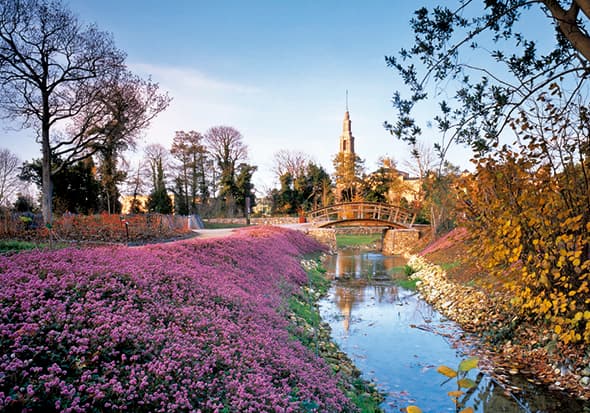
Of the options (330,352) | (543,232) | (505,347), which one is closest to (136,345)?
(330,352)

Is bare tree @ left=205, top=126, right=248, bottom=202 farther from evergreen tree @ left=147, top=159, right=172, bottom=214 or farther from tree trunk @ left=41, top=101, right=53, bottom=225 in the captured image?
tree trunk @ left=41, top=101, right=53, bottom=225

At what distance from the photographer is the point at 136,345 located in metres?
3.21

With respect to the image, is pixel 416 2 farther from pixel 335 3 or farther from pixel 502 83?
pixel 335 3

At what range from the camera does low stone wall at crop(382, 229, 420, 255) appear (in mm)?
25222

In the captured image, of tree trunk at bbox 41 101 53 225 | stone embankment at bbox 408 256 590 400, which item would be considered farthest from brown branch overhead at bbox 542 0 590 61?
tree trunk at bbox 41 101 53 225

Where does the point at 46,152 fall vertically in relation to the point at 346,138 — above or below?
below

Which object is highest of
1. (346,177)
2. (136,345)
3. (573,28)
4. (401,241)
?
(346,177)

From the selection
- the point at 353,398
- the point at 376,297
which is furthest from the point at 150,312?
the point at 376,297

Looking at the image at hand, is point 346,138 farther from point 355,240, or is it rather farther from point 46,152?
point 46,152

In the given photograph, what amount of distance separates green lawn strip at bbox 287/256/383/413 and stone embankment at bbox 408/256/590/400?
2.10 m

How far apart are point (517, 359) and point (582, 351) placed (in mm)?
997

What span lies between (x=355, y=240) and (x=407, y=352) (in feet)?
90.6

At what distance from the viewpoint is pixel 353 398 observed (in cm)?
466

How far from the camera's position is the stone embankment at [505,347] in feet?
18.1
